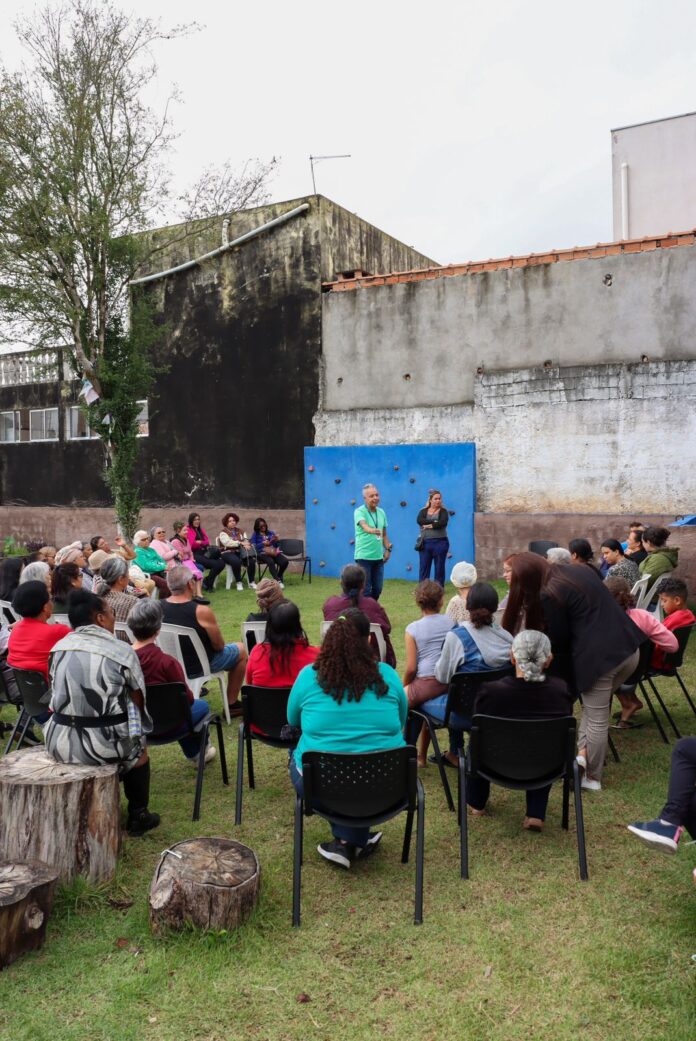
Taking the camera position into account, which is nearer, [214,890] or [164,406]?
[214,890]

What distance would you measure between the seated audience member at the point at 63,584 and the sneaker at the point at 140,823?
8.68ft

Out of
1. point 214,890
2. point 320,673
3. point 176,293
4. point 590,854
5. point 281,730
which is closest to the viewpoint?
point 214,890

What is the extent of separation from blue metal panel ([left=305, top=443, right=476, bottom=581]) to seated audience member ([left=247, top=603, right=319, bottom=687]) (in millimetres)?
9234

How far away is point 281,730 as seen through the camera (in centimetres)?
457

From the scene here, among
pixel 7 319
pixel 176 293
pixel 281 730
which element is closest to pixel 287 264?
pixel 176 293

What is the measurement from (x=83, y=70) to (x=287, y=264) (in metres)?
4.89

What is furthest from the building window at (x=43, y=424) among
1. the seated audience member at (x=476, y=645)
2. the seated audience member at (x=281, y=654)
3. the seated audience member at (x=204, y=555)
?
the seated audience member at (x=476, y=645)

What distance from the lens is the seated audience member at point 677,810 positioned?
328 centimetres

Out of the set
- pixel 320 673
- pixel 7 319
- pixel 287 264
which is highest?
pixel 287 264

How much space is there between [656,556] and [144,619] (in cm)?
498

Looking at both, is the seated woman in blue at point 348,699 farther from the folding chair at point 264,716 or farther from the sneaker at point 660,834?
the sneaker at point 660,834

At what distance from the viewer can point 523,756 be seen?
3.94 metres

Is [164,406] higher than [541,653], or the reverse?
[164,406]

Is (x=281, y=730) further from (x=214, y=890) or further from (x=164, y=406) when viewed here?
(x=164, y=406)
